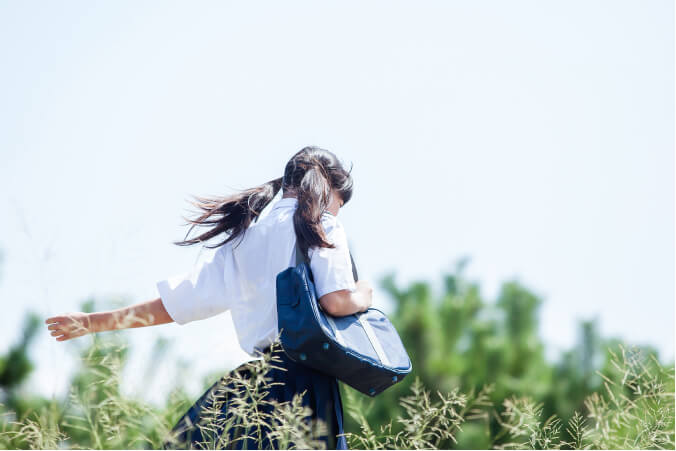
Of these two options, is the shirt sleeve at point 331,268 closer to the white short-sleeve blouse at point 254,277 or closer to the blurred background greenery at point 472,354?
the white short-sleeve blouse at point 254,277

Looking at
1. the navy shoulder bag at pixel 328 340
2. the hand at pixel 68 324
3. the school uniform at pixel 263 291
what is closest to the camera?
the navy shoulder bag at pixel 328 340

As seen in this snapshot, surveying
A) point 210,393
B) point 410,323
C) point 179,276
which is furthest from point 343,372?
point 410,323

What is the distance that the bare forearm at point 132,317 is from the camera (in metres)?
1.86

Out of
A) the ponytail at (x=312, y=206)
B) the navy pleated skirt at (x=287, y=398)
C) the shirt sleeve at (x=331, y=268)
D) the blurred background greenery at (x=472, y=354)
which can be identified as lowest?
the blurred background greenery at (x=472, y=354)

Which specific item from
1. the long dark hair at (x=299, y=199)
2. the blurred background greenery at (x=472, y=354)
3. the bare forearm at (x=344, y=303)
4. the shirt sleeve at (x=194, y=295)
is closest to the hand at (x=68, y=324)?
the shirt sleeve at (x=194, y=295)

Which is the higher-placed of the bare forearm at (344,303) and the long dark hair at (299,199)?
the long dark hair at (299,199)

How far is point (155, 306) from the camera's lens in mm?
1909

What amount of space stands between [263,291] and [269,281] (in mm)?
32

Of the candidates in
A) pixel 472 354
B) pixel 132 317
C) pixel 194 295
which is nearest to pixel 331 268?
pixel 194 295

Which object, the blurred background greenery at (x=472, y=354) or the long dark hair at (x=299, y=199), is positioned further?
the blurred background greenery at (x=472, y=354)

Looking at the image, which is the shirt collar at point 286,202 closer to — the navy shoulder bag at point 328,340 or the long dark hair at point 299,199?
the long dark hair at point 299,199

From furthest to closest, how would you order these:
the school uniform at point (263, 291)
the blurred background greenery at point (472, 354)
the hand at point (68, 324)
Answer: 1. the blurred background greenery at point (472, 354)
2. the hand at point (68, 324)
3. the school uniform at point (263, 291)

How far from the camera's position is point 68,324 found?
1.86 meters

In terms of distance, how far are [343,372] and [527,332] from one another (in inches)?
274
